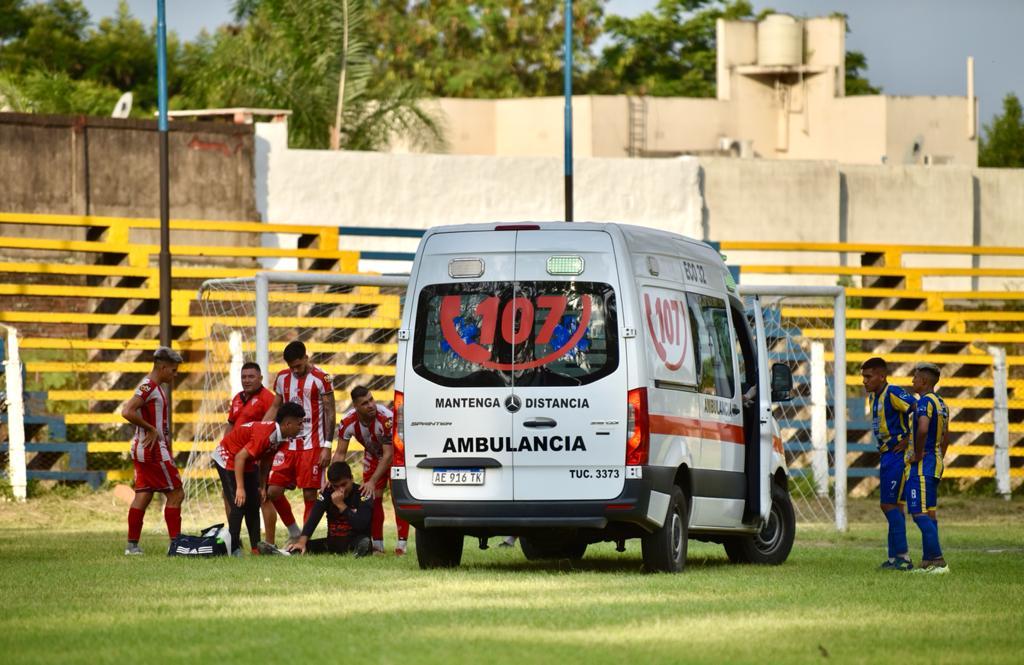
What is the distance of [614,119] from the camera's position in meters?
53.5

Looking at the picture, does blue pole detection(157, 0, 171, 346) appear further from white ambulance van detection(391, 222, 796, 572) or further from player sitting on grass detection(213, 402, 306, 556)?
white ambulance van detection(391, 222, 796, 572)

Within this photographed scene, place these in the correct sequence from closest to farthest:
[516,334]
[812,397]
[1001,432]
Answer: [516,334]
[812,397]
[1001,432]

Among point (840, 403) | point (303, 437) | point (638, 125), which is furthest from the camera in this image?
point (638, 125)

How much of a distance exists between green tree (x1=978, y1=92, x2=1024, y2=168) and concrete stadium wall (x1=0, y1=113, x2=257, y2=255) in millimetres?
43193

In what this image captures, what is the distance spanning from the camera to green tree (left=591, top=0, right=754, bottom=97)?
65688 mm

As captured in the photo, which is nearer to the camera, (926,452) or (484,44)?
(926,452)

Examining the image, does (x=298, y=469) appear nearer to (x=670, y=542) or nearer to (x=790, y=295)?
(x=670, y=542)

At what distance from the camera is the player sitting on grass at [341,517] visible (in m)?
16.4

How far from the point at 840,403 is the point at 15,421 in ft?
34.4

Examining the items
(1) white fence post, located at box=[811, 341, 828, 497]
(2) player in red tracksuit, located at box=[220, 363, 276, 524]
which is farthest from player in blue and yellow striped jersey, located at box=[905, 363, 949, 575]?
(1) white fence post, located at box=[811, 341, 828, 497]

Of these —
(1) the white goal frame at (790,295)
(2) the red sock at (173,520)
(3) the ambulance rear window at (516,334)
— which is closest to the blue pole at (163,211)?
(1) the white goal frame at (790,295)

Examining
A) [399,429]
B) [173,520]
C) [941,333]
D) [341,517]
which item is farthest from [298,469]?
[941,333]

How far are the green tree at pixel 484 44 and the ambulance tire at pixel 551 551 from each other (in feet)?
152

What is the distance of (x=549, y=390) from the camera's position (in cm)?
1378
